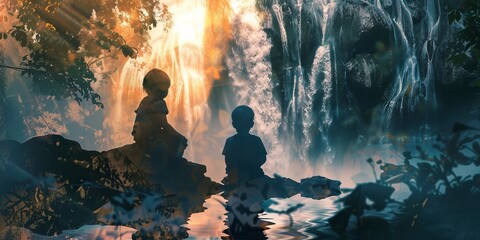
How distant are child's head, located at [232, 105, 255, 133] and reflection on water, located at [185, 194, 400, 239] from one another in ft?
2.38

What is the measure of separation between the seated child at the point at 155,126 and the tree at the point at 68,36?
0.79m

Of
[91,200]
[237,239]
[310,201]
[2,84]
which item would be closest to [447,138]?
[310,201]

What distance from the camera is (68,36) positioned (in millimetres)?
6250

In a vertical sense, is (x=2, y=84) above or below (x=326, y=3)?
below

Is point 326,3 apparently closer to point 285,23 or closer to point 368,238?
point 285,23

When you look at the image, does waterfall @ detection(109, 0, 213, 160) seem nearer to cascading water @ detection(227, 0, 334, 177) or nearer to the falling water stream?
the falling water stream

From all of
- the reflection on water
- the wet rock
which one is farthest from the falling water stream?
the wet rock

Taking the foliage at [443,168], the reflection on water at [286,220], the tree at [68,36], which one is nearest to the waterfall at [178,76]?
the tree at [68,36]

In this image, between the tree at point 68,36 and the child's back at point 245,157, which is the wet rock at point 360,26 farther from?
the child's back at point 245,157

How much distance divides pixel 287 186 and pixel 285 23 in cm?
475

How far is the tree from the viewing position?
618cm

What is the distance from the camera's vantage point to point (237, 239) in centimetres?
518

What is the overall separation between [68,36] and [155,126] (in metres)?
1.72

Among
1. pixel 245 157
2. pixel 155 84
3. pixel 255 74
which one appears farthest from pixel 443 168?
pixel 255 74
